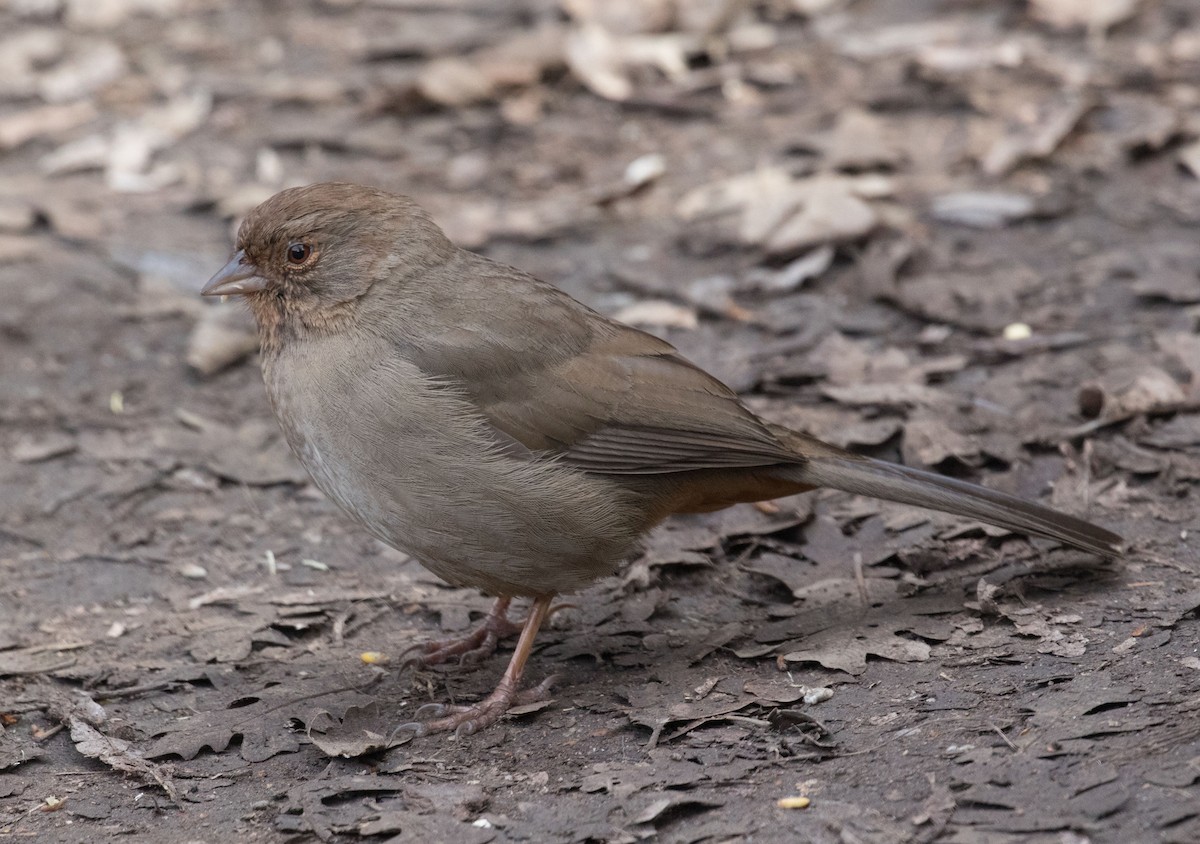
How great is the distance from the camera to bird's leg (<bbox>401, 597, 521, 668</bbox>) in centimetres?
470

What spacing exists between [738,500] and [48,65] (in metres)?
7.17

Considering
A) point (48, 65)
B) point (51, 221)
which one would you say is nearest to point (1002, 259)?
point (51, 221)

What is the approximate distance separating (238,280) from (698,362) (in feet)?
7.84

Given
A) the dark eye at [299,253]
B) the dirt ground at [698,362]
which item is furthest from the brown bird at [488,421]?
the dirt ground at [698,362]

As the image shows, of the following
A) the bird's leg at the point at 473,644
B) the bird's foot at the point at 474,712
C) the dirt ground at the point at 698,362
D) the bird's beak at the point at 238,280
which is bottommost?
the bird's leg at the point at 473,644

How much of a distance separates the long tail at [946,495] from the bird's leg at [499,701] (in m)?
0.94

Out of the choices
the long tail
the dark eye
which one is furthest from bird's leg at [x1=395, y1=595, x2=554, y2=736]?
the dark eye

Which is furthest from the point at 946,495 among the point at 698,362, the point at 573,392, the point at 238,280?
the point at 238,280

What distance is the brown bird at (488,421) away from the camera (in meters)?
4.24

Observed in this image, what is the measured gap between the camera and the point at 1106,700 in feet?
12.2

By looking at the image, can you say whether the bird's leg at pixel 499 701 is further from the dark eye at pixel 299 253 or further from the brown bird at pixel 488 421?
the dark eye at pixel 299 253

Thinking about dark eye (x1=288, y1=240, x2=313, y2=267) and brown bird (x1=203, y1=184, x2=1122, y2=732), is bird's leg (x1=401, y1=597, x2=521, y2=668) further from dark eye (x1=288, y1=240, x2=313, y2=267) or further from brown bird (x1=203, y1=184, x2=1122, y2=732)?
dark eye (x1=288, y1=240, x2=313, y2=267)

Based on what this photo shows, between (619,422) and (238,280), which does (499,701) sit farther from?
(238,280)

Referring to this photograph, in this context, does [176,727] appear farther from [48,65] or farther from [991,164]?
[48,65]
